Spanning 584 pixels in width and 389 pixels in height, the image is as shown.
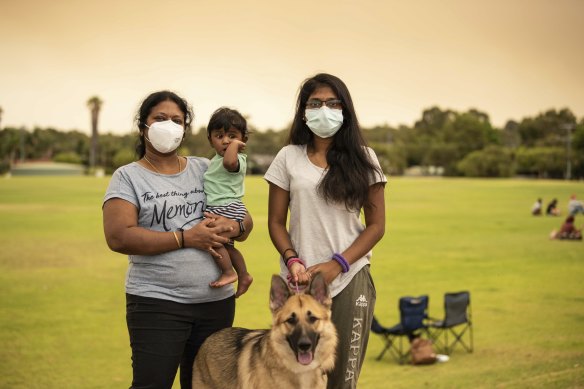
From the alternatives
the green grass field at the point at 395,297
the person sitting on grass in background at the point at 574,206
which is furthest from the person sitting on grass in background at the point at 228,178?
the person sitting on grass in background at the point at 574,206

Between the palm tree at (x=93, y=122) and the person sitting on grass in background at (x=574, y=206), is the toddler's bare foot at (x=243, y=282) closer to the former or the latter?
the person sitting on grass in background at (x=574, y=206)

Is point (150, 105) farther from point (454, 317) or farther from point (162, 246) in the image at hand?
point (454, 317)

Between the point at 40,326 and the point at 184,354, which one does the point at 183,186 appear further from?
the point at 40,326

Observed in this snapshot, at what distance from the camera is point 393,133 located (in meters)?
147

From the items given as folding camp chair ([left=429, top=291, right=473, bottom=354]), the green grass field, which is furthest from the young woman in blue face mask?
folding camp chair ([left=429, top=291, right=473, bottom=354])

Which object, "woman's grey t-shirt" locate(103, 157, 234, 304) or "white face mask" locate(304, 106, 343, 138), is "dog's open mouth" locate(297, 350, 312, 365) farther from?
"white face mask" locate(304, 106, 343, 138)

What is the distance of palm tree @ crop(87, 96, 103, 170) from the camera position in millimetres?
116637

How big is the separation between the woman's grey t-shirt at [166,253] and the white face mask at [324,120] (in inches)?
34.4

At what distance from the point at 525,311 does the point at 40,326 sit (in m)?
9.49

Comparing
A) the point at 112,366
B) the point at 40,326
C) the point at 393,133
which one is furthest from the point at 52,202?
the point at 393,133

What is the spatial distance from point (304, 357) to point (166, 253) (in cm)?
99

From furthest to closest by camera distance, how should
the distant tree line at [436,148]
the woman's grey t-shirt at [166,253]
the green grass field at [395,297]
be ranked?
the distant tree line at [436,148]
the green grass field at [395,297]
the woman's grey t-shirt at [166,253]

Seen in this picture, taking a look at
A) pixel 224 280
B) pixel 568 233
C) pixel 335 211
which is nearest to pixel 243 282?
pixel 224 280

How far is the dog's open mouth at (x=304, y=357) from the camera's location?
4270 mm
